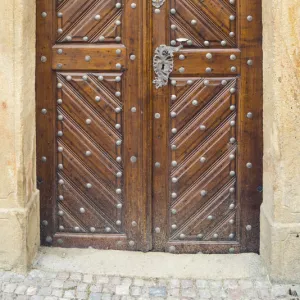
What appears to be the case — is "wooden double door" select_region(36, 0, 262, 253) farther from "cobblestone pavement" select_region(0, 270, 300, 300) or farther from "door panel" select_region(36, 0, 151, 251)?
"cobblestone pavement" select_region(0, 270, 300, 300)

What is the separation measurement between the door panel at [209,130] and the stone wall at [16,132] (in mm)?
910

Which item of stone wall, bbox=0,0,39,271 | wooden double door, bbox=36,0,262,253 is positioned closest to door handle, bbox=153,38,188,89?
wooden double door, bbox=36,0,262,253

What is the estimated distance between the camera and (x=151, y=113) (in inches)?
195

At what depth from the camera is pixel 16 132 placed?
15.2 feet

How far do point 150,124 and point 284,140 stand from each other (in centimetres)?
98

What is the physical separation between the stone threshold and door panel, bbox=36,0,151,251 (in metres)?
0.12

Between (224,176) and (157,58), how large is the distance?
98cm

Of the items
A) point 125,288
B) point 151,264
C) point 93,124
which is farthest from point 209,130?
point 125,288

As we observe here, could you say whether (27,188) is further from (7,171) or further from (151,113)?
(151,113)

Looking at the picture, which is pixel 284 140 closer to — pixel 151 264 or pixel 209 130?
pixel 209 130

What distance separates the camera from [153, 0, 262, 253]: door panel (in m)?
4.88

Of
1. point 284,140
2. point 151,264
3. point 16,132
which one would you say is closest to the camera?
point 284,140

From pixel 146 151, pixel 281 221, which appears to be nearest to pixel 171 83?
pixel 146 151

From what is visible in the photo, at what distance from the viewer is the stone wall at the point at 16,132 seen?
15.0 ft
